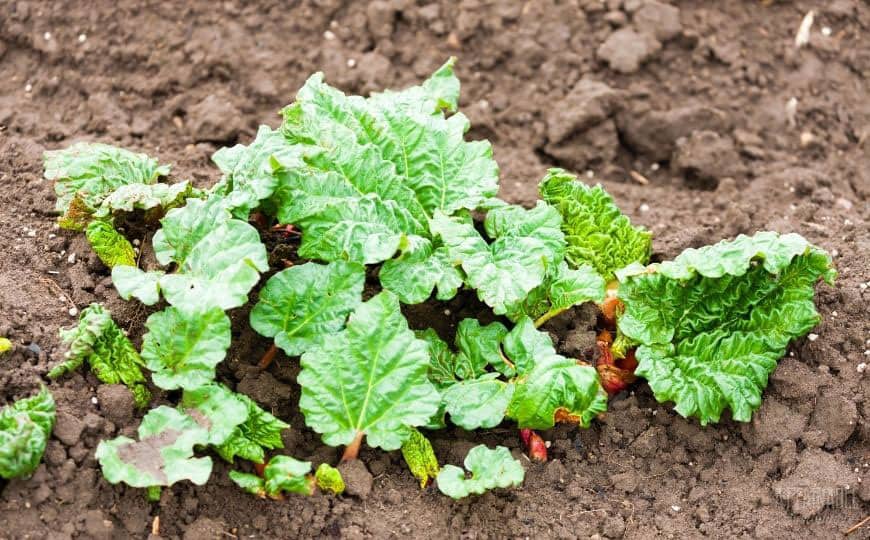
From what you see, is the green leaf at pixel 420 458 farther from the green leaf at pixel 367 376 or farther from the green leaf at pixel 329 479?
the green leaf at pixel 329 479

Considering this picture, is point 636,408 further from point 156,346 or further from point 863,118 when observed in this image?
point 863,118

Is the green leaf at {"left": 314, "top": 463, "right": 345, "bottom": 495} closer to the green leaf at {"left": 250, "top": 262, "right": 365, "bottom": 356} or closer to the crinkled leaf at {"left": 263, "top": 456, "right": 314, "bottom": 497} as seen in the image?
the crinkled leaf at {"left": 263, "top": 456, "right": 314, "bottom": 497}

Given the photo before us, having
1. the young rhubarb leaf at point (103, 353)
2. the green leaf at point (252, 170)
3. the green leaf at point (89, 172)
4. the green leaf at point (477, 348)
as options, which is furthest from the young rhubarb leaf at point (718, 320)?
the green leaf at point (89, 172)

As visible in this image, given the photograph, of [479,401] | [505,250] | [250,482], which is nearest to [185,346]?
[250,482]

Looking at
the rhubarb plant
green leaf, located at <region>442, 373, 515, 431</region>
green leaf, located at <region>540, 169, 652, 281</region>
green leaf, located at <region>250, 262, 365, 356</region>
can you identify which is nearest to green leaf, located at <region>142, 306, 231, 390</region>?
the rhubarb plant

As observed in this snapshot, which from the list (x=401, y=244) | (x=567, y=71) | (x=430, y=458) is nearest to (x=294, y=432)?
(x=430, y=458)

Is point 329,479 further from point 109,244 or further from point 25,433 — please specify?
point 109,244
